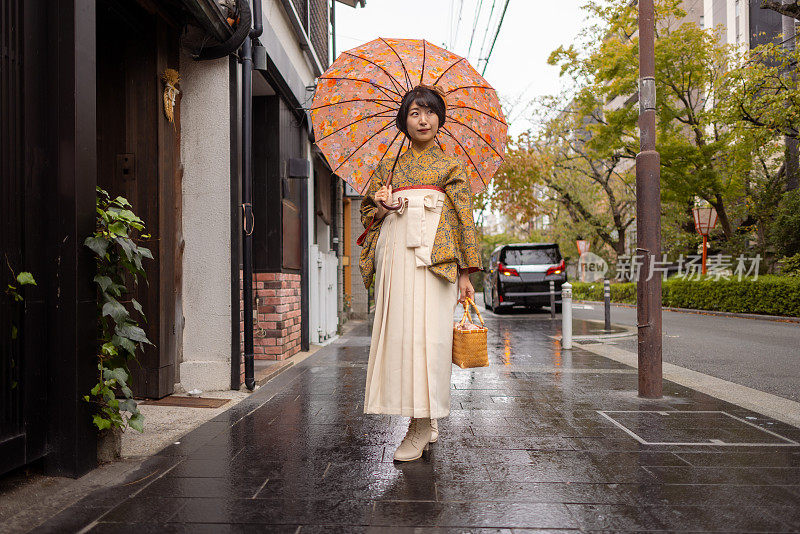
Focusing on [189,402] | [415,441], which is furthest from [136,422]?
[189,402]

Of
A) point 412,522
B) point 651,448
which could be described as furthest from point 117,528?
point 651,448

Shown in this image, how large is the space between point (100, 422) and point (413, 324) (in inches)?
61.3

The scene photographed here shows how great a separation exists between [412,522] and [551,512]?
22.2 inches

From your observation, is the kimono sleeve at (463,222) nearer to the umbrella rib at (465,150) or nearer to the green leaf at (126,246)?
the umbrella rib at (465,150)

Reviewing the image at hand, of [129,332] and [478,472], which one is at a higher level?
[129,332]

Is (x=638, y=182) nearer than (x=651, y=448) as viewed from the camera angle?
No

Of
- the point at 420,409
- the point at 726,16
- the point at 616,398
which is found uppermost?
the point at 726,16

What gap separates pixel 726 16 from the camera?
28922 millimetres

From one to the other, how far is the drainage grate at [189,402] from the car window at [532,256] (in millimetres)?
12549

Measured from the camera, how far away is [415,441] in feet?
10.2

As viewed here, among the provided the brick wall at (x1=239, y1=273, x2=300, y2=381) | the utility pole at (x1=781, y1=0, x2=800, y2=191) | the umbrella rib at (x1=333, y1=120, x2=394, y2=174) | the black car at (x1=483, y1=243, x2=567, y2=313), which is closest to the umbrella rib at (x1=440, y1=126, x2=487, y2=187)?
the umbrella rib at (x1=333, y1=120, x2=394, y2=174)

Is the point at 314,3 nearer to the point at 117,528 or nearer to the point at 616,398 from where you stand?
the point at 616,398

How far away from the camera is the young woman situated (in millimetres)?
3043

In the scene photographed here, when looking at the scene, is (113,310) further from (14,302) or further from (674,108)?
(674,108)
